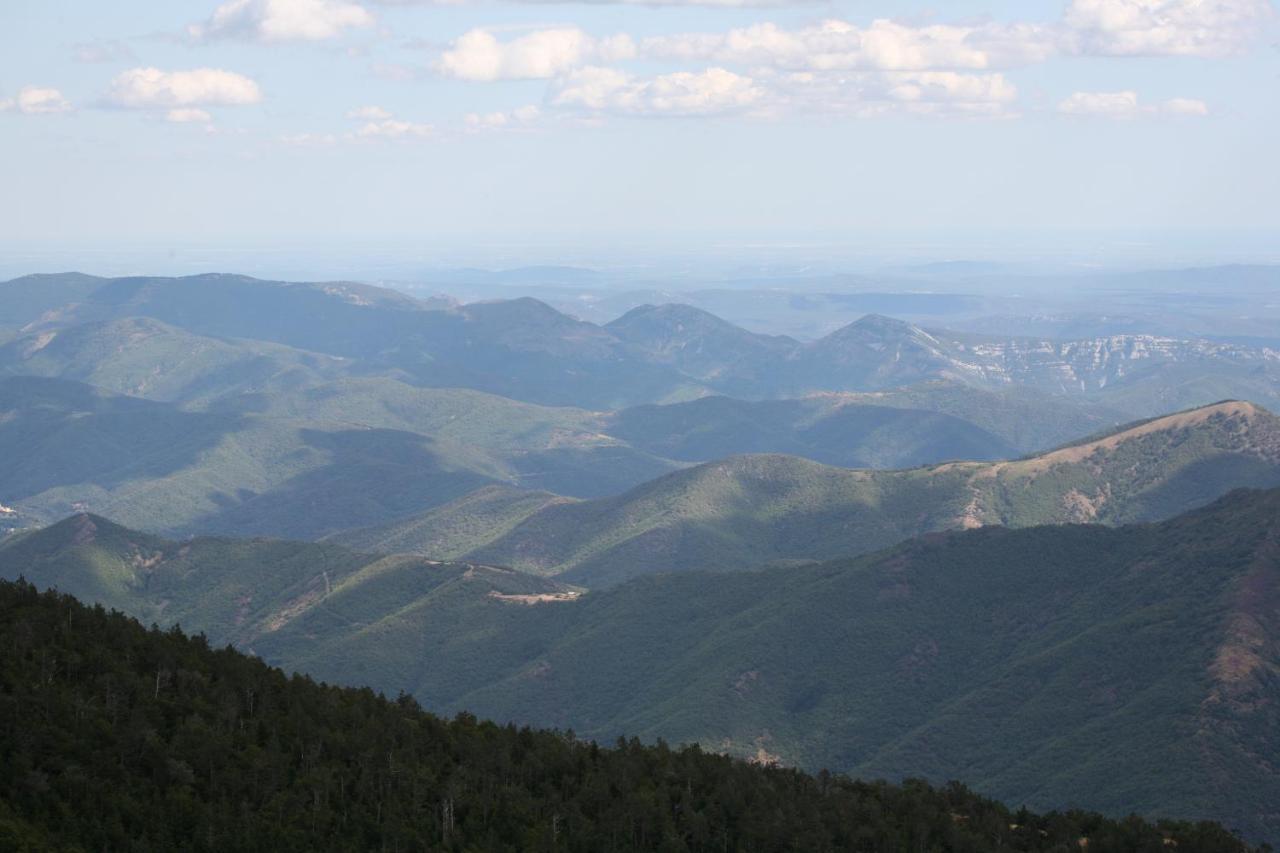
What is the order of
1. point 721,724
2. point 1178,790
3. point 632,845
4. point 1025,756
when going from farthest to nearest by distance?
point 721,724
point 1025,756
point 1178,790
point 632,845

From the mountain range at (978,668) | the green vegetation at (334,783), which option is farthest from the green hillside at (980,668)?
the green vegetation at (334,783)

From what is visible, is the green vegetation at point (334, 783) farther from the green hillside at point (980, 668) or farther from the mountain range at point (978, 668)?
the mountain range at point (978, 668)

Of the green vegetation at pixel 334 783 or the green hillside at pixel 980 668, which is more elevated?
the green vegetation at pixel 334 783

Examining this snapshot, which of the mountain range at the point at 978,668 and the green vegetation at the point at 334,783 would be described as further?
the mountain range at the point at 978,668

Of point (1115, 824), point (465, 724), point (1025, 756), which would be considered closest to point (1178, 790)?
point (1025, 756)

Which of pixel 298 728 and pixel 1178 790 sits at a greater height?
pixel 298 728

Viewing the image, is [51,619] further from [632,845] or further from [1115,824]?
[1115,824]

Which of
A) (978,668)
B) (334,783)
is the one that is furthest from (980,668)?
(334,783)

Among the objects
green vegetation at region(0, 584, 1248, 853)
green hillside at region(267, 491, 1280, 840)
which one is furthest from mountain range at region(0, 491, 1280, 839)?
green vegetation at region(0, 584, 1248, 853)
